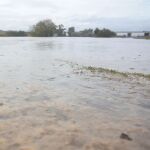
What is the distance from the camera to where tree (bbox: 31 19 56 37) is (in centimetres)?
13925

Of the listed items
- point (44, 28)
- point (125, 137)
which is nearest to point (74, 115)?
point (125, 137)

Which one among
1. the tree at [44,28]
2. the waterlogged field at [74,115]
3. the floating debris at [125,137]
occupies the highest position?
the floating debris at [125,137]

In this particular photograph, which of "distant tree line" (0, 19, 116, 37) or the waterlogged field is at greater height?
the waterlogged field

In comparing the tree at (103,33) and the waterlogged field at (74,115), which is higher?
the waterlogged field at (74,115)

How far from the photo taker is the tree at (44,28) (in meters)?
139

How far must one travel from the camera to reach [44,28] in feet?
460

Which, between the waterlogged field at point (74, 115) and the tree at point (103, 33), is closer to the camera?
the waterlogged field at point (74, 115)

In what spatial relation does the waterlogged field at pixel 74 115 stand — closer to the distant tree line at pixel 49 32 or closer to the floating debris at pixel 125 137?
the floating debris at pixel 125 137

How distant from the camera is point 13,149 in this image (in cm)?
562

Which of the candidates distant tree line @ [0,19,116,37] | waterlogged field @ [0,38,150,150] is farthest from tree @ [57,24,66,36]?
waterlogged field @ [0,38,150,150]

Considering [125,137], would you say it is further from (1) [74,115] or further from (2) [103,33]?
(2) [103,33]

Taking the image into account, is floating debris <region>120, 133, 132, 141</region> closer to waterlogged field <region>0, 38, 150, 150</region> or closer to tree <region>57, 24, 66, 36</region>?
waterlogged field <region>0, 38, 150, 150</region>

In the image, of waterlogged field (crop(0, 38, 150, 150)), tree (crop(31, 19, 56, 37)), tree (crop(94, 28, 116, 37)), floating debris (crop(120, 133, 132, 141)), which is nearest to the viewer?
waterlogged field (crop(0, 38, 150, 150))

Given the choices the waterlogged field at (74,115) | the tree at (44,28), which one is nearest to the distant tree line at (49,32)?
the tree at (44,28)
